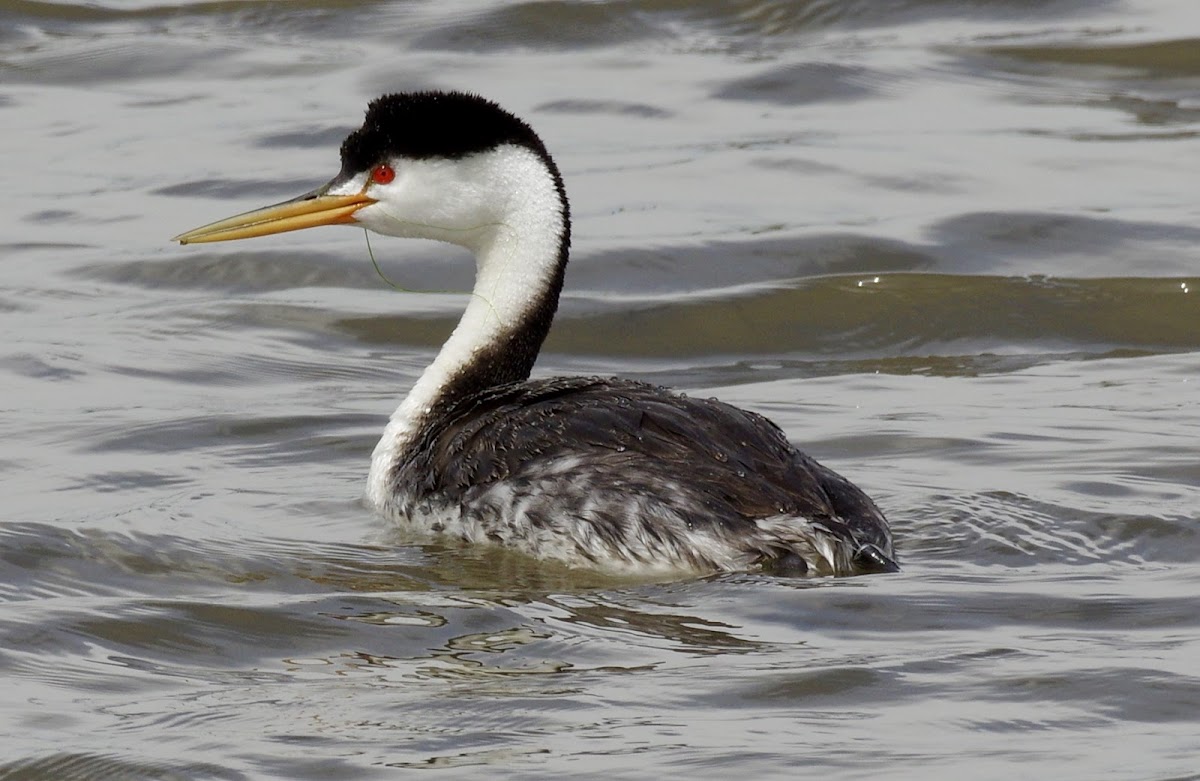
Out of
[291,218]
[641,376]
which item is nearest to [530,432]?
[291,218]

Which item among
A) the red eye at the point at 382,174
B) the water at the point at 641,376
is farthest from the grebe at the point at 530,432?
the water at the point at 641,376

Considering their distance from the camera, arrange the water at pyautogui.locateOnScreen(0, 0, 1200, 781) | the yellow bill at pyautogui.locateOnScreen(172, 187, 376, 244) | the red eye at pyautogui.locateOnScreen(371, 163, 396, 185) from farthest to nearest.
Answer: the yellow bill at pyautogui.locateOnScreen(172, 187, 376, 244)
the red eye at pyautogui.locateOnScreen(371, 163, 396, 185)
the water at pyautogui.locateOnScreen(0, 0, 1200, 781)

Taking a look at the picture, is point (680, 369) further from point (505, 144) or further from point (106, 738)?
point (106, 738)

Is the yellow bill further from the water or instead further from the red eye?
the water

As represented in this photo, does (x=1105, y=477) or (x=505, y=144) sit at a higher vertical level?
(x=505, y=144)

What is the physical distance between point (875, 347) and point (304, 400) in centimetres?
245

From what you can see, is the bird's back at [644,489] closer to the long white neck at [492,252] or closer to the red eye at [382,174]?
the long white neck at [492,252]

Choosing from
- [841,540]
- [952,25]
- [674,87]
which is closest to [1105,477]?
[841,540]

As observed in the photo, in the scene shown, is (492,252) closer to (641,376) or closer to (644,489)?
(644,489)

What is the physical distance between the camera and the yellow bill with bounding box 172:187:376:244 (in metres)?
7.41

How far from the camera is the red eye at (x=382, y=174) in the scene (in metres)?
7.29

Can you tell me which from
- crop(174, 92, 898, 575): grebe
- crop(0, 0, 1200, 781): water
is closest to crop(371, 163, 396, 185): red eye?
crop(174, 92, 898, 575): grebe

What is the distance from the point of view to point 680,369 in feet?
30.3

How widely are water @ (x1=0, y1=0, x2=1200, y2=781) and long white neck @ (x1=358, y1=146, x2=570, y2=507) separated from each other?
0.48 m
